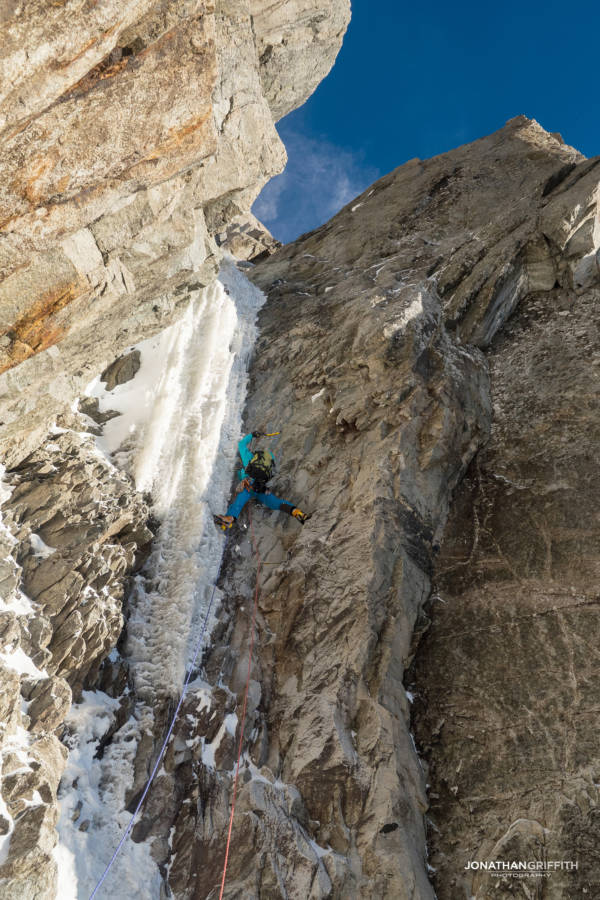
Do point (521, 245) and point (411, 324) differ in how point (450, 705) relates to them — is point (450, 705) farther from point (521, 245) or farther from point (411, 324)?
point (521, 245)

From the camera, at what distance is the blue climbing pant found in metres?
9.52

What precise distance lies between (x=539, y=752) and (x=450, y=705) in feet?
3.81

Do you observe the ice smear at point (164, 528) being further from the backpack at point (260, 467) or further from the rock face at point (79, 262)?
the backpack at point (260, 467)

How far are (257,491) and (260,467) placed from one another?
1.42 feet

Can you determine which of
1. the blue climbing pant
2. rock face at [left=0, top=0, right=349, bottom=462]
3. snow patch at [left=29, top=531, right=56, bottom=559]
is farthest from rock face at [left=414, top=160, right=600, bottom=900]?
rock face at [left=0, top=0, right=349, bottom=462]

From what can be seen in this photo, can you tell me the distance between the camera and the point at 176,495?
967 centimetres

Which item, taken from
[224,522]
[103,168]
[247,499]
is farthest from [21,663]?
[103,168]

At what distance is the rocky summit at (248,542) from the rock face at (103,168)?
38 mm

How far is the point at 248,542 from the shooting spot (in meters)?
9.47

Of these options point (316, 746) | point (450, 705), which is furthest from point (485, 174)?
point (316, 746)

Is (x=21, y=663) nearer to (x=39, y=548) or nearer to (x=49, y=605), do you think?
(x=49, y=605)

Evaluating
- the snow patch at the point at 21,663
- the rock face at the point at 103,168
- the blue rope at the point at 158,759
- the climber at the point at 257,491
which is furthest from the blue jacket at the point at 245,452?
the snow patch at the point at 21,663

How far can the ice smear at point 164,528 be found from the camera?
5.99 metres

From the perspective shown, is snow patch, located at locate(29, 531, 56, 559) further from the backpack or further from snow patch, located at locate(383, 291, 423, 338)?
snow patch, located at locate(383, 291, 423, 338)
